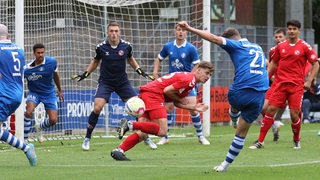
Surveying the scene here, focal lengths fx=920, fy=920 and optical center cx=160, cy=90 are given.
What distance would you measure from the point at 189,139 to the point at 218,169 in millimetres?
7650

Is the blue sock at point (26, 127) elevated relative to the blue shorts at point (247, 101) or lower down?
A: lower down

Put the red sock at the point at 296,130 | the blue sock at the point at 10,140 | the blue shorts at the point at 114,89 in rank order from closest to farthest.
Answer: the blue sock at the point at 10,140
the red sock at the point at 296,130
the blue shorts at the point at 114,89

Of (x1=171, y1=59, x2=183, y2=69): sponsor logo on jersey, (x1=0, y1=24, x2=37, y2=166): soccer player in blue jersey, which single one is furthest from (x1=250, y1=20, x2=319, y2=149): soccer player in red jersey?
(x1=0, y1=24, x2=37, y2=166): soccer player in blue jersey

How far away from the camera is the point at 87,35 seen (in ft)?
72.7

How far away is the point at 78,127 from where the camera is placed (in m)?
22.3

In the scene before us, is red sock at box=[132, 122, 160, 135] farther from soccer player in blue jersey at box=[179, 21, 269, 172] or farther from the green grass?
soccer player in blue jersey at box=[179, 21, 269, 172]

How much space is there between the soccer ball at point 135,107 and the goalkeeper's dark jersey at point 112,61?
3.46 meters

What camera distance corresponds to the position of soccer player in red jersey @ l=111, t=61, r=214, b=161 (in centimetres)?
1326

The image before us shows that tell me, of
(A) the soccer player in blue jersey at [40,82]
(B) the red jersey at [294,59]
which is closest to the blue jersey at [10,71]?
(A) the soccer player in blue jersey at [40,82]

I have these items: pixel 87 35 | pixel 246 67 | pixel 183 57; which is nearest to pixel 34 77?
pixel 183 57

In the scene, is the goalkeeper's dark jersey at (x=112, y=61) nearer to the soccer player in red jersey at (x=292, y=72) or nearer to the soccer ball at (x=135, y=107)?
the soccer player in red jersey at (x=292, y=72)

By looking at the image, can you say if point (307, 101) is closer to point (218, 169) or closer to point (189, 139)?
point (189, 139)

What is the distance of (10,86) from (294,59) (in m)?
5.43

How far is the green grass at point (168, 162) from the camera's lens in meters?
11.4
